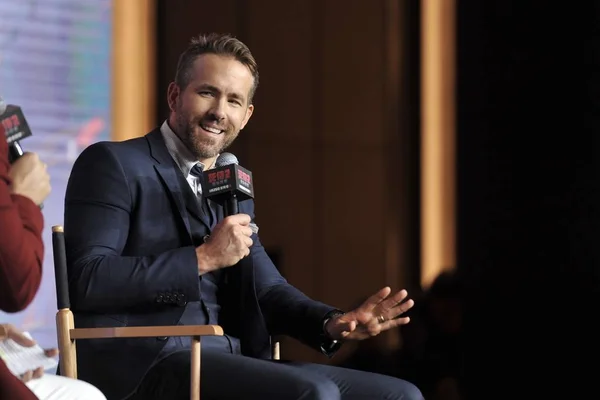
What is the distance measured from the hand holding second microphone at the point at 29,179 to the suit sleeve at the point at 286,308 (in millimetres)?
881

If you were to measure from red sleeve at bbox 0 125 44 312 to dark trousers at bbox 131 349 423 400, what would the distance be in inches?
23.3

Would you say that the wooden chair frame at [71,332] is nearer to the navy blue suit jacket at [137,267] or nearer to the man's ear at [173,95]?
the navy blue suit jacket at [137,267]

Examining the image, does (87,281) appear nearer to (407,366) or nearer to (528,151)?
(407,366)

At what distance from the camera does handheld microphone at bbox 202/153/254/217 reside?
238 centimetres

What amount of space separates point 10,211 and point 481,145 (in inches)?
140

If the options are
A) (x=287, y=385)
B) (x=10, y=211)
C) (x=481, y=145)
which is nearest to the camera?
(x=10, y=211)

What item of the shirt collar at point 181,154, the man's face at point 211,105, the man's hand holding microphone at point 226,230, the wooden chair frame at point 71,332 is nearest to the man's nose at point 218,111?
the man's face at point 211,105

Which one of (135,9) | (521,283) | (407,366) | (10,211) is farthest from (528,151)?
(10,211)

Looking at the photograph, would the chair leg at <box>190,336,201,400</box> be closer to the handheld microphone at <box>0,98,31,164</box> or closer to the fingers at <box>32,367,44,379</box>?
the fingers at <box>32,367,44,379</box>

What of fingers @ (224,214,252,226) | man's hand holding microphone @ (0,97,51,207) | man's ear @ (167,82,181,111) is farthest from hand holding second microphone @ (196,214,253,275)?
man's hand holding microphone @ (0,97,51,207)

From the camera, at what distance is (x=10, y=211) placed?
1.78 meters

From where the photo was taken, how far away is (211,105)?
262 cm

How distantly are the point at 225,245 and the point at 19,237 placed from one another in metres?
0.66

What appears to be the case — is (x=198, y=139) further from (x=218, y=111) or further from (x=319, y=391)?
(x=319, y=391)
